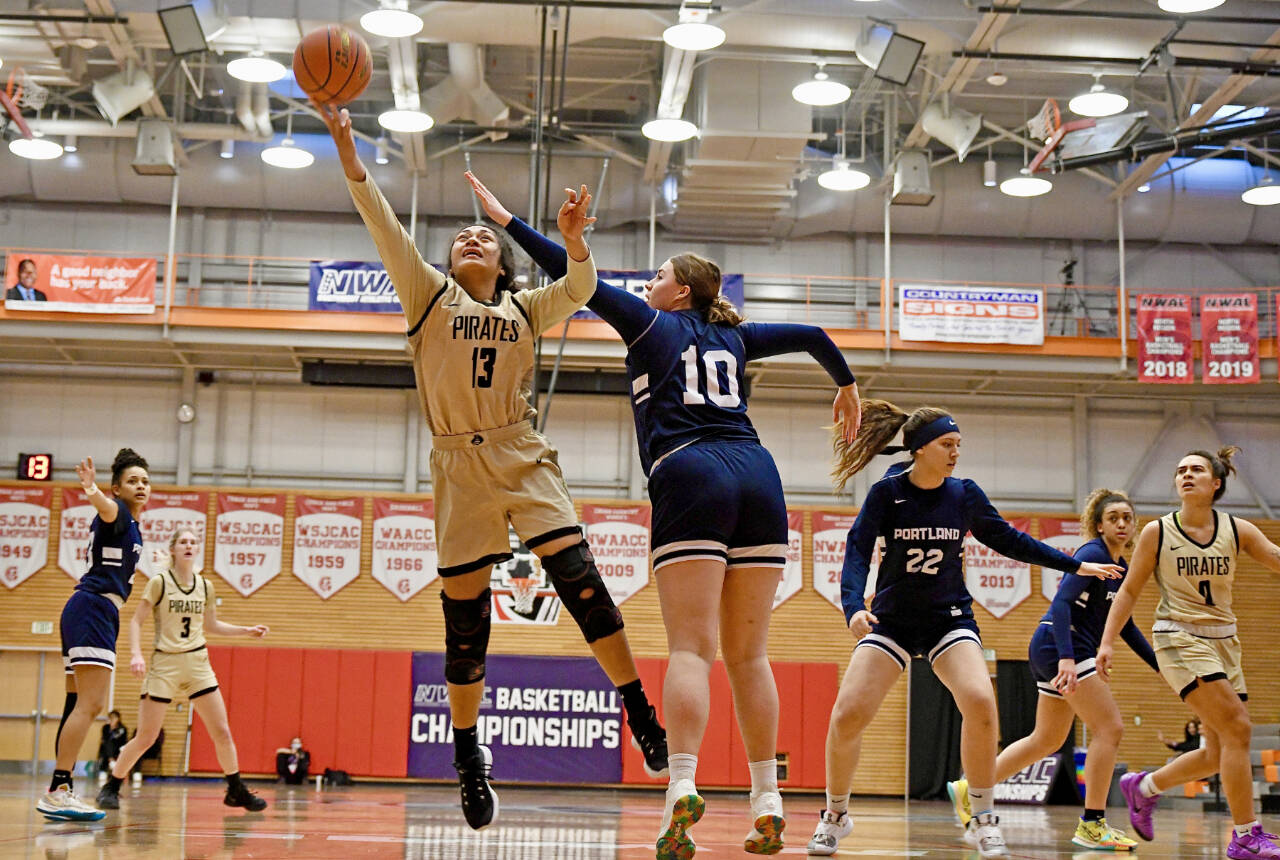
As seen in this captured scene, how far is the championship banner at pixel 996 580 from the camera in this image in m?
19.0

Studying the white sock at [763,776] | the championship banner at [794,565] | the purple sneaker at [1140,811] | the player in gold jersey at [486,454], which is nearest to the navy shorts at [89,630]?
the player in gold jersey at [486,454]

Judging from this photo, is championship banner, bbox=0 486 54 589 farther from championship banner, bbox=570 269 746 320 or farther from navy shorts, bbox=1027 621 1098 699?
navy shorts, bbox=1027 621 1098 699

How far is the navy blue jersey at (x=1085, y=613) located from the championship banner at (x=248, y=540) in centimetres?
1399

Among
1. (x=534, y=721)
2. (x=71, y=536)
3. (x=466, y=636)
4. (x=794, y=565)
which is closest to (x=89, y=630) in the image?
(x=466, y=636)

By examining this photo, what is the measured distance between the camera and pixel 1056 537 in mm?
19203

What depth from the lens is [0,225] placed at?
69.7ft

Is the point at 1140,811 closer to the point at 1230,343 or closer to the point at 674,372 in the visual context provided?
the point at 674,372

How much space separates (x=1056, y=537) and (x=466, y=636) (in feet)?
53.3

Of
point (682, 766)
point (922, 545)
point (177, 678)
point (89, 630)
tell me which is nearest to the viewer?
point (682, 766)

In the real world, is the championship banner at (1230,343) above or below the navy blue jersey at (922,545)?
above

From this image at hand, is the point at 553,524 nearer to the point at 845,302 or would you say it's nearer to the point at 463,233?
the point at 463,233

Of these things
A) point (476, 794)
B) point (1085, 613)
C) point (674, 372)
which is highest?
point (674, 372)

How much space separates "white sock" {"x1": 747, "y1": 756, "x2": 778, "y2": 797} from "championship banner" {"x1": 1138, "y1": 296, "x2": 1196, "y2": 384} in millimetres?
16465

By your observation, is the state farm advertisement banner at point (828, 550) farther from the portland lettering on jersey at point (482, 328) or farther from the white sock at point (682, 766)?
the white sock at point (682, 766)
